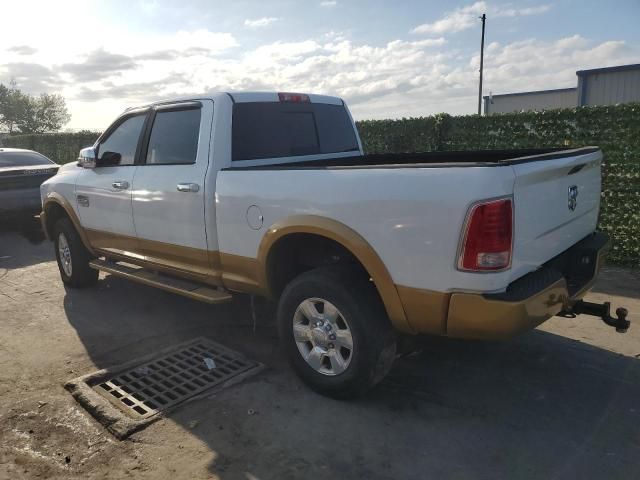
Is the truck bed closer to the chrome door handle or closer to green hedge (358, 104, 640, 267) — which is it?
the chrome door handle

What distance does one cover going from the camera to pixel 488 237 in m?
2.59

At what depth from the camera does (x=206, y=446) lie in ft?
9.75

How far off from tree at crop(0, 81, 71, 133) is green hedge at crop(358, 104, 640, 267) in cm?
6673

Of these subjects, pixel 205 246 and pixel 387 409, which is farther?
pixel 205 246

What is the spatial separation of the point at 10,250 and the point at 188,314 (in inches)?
202

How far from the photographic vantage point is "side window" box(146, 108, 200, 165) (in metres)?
4.20

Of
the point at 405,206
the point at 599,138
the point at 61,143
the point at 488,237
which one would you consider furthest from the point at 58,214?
the point at 61,143

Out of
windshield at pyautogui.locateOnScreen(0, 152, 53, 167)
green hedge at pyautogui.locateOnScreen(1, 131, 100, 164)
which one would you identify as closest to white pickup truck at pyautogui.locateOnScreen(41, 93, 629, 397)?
windshield at pyautogui.locateOnScreen(0, 152, 53, 167)

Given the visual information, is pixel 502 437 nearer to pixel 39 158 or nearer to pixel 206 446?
pixel 206 446

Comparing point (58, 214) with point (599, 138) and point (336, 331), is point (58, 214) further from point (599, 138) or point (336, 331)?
point (599, 138)

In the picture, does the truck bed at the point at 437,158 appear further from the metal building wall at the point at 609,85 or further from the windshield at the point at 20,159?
the metal building wall at the point at 609,85

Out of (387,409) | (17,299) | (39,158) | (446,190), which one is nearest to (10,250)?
(39,158)

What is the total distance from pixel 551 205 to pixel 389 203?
0.99 m

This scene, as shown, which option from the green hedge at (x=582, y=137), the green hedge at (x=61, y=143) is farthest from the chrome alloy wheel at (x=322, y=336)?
the green hedge at (x=61, y=143)
